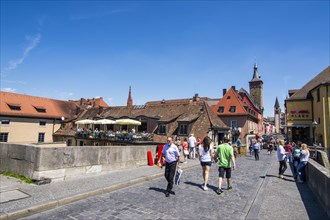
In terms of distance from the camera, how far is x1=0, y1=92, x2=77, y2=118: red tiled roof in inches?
1359

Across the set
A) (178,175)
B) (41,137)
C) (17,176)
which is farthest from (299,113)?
(41,137)

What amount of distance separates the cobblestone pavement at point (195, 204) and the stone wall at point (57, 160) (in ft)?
7.01

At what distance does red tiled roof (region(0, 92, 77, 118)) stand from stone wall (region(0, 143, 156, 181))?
30.4 meters

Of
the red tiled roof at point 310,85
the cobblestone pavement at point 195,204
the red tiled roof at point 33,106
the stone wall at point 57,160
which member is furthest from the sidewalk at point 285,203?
the red tiled roof at point 33,106

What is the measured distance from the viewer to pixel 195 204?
6.02m

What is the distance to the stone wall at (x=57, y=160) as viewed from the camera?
7.40m

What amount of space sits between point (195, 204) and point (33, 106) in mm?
40686

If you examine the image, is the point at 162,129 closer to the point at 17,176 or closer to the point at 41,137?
the point at 17,176

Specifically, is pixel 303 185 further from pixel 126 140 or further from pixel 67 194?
pixel 126 140

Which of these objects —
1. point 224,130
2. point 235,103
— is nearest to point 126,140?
point 224,130

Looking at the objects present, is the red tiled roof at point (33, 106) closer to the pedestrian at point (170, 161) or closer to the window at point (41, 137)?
the window at point (41, 137)

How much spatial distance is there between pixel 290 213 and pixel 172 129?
2193 cm

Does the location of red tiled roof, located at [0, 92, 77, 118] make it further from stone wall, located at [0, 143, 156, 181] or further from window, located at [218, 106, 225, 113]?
stone wall, located at [0, 143, 156, 181]

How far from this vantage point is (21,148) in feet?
26.5
